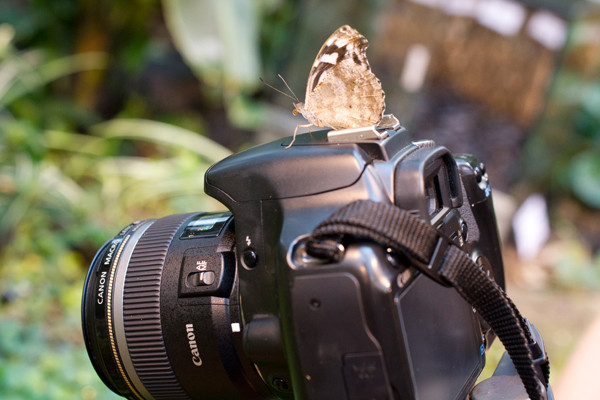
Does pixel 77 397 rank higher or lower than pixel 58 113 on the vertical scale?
lower

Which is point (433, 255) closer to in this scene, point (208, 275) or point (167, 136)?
point (208, 275)

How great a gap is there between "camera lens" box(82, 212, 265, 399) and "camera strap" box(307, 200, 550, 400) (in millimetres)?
210

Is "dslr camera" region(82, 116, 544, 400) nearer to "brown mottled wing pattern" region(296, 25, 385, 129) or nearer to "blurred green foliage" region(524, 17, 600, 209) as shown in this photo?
"brown mottled wing pattern" region(296, 25, 385, 129)

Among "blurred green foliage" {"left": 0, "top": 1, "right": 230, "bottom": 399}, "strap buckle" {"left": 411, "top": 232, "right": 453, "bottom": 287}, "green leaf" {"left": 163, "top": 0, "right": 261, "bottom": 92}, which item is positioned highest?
"green leaf" {"left": 163, "top": 0, "right": 261, "bottom": 92}

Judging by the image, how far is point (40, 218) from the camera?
6.77ft

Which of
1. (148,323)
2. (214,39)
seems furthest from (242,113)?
(148,323)

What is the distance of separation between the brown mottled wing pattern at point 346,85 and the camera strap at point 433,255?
15cm

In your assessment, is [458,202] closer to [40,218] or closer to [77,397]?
[77,397]

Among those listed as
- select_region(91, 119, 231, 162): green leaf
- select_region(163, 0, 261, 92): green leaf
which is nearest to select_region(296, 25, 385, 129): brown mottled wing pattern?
select_region(163, 0, 261, 92): green leaf

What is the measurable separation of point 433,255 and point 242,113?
6.51 ft

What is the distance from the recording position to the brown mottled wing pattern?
78cm

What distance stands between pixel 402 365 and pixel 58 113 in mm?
2325

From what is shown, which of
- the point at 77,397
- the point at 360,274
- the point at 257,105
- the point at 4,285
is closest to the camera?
the point at 360,274

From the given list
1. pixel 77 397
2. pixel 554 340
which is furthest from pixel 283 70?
pixel 77 397
